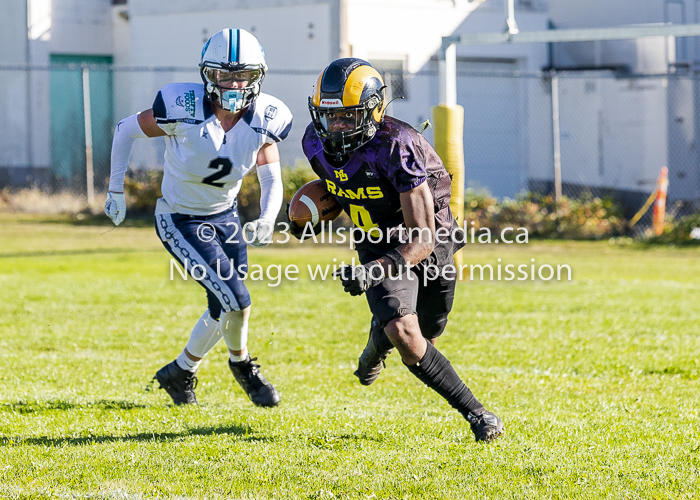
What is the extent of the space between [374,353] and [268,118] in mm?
1506

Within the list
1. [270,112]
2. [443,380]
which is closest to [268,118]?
[270,112]

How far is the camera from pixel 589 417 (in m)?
4.74

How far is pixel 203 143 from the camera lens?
492 centimetres

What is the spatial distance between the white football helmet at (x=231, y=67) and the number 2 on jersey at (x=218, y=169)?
0.30m

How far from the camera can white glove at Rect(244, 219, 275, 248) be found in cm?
468

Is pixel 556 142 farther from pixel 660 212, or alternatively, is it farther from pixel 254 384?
pixel 254 384

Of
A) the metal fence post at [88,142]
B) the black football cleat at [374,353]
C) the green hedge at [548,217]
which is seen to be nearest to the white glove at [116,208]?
the black football cleat at [374,353]

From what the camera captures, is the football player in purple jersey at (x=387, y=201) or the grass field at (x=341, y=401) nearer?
the grass field at (x=341, y=401)

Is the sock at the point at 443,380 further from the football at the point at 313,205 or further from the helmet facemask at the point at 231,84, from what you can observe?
the helmet facemask at the point at 231,84

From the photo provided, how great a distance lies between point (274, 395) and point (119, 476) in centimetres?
153

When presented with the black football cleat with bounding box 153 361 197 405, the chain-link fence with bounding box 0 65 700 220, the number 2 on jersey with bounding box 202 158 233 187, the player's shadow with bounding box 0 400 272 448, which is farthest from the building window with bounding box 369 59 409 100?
the player's shadow with bounding box 0 400 272 448

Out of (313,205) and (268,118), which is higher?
(268,118)

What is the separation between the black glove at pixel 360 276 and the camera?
3.91m

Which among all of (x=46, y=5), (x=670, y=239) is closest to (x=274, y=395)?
(x=670, y=239)
